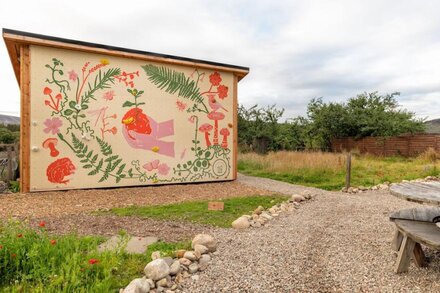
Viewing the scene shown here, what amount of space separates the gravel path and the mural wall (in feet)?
13.1

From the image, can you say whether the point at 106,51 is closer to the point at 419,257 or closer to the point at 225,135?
the point at 225,135

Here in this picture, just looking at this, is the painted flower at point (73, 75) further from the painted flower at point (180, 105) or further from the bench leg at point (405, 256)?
the bench leg at point (405, 256)

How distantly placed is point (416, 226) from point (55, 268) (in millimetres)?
2986

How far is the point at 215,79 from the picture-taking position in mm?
7574

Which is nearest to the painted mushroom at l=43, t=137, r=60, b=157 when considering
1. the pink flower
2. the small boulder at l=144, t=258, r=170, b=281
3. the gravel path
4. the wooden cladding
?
the pink flower

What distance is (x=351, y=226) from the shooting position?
136 inches

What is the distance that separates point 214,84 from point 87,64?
3293 mm

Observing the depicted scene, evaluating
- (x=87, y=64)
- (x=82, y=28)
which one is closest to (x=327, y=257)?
(x=87, y=64)

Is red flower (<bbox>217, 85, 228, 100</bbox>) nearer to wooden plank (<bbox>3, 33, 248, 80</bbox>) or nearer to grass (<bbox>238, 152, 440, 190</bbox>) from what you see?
wooden plank (<bbox>3, 33, 248, 80</bbox>)

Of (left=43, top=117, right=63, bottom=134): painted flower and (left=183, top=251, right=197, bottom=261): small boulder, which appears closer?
(left=183, top=251, right=197, bottom=261): small boulder

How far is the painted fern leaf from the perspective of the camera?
6.80m

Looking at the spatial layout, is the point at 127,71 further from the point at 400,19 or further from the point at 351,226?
the point at 400,19

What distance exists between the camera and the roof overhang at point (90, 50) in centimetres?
544

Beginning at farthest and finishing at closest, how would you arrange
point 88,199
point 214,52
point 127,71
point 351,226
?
point 214,52, point 127,71, point 88,199, point 351,226
